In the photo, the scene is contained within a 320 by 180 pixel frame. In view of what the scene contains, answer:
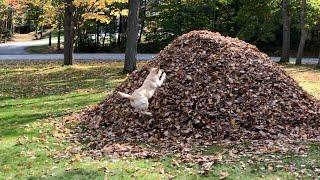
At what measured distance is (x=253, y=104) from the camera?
370 inches

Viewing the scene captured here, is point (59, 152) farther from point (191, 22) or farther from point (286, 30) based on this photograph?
point (191, 22)

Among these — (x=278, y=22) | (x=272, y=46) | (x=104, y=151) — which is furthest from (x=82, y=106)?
(x=272, y=46)

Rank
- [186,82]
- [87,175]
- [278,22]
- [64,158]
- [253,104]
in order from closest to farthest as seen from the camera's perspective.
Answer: [87,175] < [64,158] < [253,104] < [186,82] < [278,22]

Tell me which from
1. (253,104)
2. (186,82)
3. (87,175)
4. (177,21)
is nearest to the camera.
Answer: (87,175)

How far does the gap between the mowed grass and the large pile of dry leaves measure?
71 cm

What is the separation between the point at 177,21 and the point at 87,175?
2863 cm

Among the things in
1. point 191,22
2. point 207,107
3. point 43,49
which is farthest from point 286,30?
point 43,49

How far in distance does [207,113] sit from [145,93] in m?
1.43

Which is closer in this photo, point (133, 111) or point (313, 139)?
point (313, 139)

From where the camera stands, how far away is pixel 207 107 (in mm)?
9266

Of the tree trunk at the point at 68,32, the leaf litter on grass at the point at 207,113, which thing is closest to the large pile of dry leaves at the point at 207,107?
the leaf litter on grass at the point at 207,113

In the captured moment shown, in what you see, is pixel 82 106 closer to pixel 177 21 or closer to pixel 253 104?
pixel 253 104

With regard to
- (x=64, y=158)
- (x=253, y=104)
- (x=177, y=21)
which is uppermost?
(x=177, y=21)

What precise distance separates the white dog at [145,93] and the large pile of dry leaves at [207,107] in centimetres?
15
